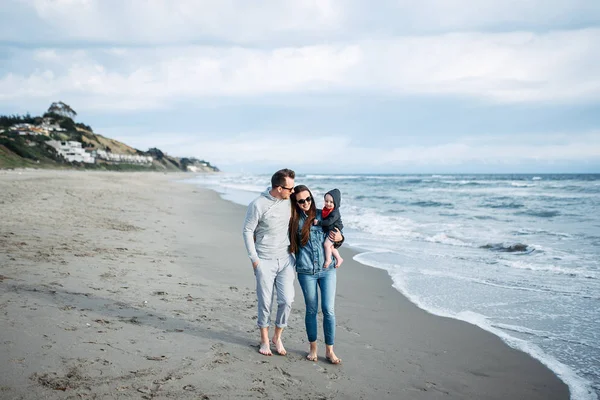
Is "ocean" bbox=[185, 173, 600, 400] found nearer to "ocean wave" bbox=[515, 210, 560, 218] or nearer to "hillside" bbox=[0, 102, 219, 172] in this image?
"ocean wave" bbox=[515, 210, 560, 218]

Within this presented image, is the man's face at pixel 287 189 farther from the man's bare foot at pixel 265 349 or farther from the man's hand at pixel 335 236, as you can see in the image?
the man's bare foot at pixel 265 349

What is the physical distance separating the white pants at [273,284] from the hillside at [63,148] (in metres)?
51.4

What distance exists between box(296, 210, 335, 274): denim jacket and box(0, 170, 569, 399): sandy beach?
91cm

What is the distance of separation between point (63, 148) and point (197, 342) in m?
90.9

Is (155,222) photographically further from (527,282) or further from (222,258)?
(527,282)

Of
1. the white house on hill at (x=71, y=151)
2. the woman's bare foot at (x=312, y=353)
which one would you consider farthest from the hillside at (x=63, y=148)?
the woman's bare foot at (x=312, y=353)

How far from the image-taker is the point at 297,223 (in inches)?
161

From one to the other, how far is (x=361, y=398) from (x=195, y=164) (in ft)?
546

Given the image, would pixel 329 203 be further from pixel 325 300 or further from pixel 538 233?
pixel 538 233

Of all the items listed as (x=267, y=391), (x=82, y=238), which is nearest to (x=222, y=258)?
(x=82, y=238)

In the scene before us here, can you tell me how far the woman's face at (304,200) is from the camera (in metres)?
3.96

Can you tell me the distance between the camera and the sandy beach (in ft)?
10.7

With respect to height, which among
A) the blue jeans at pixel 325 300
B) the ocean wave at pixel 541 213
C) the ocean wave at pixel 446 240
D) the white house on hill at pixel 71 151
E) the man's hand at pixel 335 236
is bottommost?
the ocean wave at pixel 446 240

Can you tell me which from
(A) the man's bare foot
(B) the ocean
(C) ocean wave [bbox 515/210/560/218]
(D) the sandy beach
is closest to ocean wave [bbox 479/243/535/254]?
(B) the ocean
